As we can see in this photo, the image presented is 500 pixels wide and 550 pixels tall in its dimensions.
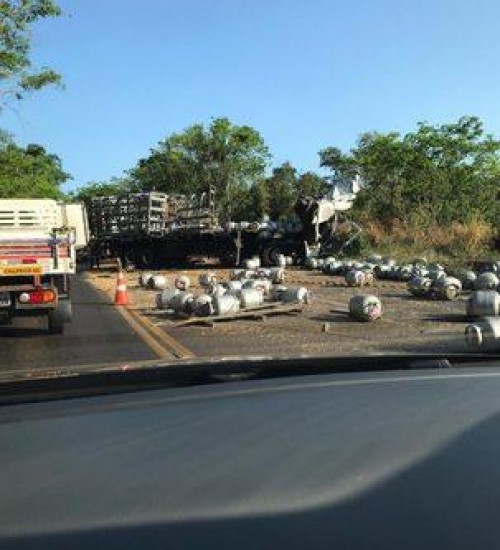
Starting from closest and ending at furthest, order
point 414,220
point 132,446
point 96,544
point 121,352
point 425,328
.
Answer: point 96,544
point 132,446
point 121,352
point 425,328
point 414,220

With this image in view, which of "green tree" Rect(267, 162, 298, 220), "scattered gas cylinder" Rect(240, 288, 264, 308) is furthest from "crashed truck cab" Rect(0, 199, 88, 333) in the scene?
"green tree" Rect(267, 162, 298, 220)

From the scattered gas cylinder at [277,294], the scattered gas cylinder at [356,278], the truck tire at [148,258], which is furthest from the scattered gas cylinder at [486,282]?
the truck tire at [148,258]

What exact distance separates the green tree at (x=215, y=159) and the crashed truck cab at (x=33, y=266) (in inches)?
2415

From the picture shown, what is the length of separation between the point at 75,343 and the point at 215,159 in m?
66.1

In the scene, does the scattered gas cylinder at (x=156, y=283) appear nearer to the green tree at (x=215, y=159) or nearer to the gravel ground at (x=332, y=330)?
the gravel ground at (x=332, y=330)

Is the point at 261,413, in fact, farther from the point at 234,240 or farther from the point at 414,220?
the point at 414,220

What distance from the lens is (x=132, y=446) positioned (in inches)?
84.3

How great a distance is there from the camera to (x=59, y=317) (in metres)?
14.5

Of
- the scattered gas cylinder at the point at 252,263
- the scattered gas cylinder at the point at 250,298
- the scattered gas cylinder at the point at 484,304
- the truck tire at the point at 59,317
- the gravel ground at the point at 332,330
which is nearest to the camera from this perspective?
the gravel ground at the point at 332,330

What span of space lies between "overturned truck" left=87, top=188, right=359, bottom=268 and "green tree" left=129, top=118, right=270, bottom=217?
40.2 m

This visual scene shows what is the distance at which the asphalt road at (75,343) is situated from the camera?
1152 centimetres

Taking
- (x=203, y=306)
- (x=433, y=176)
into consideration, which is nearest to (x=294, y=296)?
(x=203, y=306)

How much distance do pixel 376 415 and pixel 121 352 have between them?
1005 centimetres

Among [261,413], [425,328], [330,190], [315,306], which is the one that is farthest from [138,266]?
[261,413]
